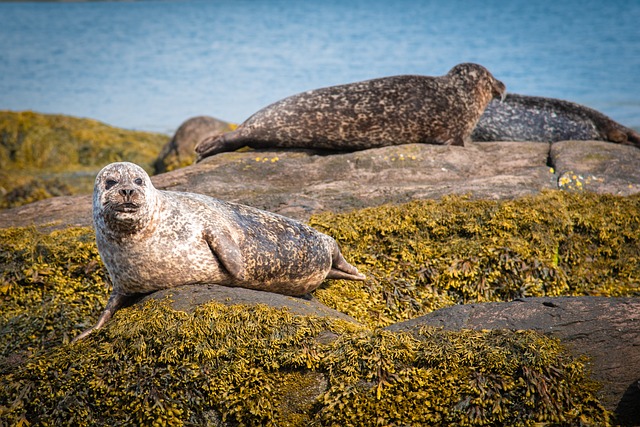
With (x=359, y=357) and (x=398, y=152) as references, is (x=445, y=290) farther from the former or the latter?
(x=398, y=152)

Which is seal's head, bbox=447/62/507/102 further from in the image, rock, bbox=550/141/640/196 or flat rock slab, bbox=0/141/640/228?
rock, bbox=550/141/640/196

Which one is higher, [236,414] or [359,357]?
[359,357]

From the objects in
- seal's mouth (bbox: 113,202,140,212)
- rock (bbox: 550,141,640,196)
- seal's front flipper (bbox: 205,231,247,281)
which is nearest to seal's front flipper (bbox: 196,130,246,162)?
rock (bbox: 550,141,640,196)

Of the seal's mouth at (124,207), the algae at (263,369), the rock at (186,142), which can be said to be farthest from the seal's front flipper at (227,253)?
the rock at (186,142)

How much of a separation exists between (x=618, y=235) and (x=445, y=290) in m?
1.79

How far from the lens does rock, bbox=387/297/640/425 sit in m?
3.75

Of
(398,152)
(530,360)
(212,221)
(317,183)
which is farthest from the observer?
(398,152)

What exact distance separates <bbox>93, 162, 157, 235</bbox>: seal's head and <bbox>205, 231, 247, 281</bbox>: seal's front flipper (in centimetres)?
44

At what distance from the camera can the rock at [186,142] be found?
11.8 m

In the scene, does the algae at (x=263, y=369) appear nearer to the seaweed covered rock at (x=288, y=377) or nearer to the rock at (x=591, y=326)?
the seaweed covered rock at (x=288, y=377)

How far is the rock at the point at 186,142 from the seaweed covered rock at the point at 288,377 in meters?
7.55

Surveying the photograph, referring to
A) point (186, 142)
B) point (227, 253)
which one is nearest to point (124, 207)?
point (227, 253)

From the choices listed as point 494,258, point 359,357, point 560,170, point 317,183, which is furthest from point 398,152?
point 359,357

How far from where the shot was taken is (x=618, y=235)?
646 cm
